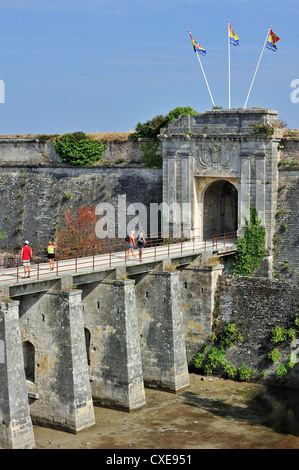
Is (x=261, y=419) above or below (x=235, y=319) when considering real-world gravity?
below

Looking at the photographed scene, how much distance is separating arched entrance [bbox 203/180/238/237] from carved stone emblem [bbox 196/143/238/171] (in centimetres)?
197

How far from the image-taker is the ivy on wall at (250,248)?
34.6m

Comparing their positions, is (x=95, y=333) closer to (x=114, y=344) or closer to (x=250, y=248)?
(x=114, y=344)

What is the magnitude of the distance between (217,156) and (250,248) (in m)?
4.29

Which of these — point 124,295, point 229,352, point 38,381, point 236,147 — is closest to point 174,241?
point 236,147

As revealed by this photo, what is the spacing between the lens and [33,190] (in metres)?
43.2

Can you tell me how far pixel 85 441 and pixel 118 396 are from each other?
3.29 m

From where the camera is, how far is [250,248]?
114 ft

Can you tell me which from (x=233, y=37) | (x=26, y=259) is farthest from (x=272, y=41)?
(x=26, y=259)

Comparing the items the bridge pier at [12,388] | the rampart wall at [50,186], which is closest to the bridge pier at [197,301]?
the rampart wall at [50,186]

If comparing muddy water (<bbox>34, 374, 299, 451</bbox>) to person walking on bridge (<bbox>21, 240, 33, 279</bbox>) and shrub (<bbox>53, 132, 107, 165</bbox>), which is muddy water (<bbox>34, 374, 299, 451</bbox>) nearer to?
person walking on bridge (<bbox>21, 240, 33, 279</bbox>)

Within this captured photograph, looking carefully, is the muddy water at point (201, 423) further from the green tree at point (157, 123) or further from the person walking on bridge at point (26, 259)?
the green tree at point (157, 123)

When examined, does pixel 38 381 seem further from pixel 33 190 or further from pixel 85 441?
pixel 33 190

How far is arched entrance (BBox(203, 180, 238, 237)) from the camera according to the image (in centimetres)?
3744
